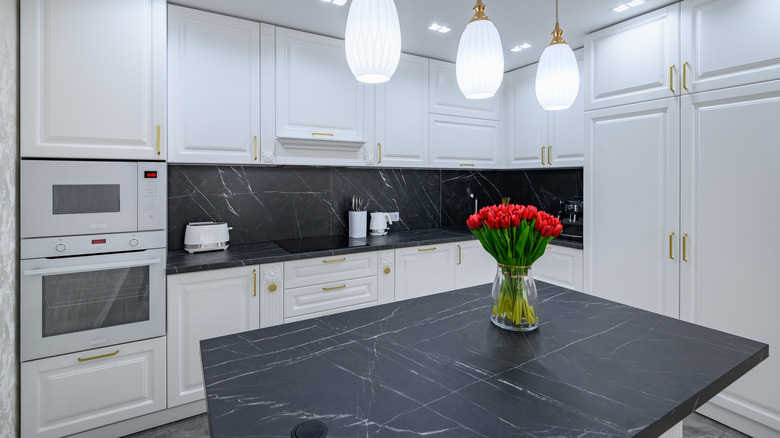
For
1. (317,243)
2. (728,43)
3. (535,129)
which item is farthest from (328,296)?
(728,43)

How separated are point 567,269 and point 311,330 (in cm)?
240

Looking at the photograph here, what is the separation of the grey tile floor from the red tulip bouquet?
1.67 meters

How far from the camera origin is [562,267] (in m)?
3.08

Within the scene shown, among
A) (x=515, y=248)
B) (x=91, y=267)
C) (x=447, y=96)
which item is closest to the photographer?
(x=515, y=248)

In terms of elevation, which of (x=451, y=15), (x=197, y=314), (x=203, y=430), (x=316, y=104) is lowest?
(x=203, y=430)

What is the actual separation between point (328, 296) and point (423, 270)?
A: 0.79 metres

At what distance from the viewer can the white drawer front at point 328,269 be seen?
244 centimetres

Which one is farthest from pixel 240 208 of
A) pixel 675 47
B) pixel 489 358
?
pixel 675 47

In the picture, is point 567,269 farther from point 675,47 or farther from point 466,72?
point 466,72

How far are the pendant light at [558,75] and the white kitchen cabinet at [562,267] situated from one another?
5.96 feet

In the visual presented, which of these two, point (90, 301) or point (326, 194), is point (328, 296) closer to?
point (326, 194)

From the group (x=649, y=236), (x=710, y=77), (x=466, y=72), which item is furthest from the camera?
(x=649, y=236)

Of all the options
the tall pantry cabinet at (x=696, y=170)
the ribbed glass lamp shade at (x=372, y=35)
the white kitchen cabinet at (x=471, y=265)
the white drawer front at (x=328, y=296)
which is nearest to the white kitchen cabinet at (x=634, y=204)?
the tall pantry cabinet at (x=696, y=170)

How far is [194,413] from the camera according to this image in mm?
2260
